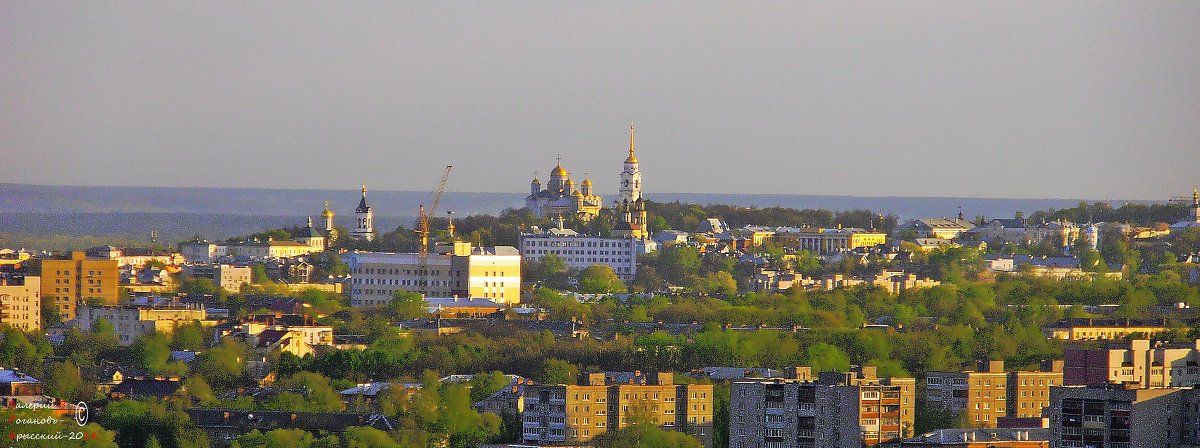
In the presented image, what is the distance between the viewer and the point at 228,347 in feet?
187

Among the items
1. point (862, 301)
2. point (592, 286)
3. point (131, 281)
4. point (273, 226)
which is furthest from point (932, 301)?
point (273, 226)

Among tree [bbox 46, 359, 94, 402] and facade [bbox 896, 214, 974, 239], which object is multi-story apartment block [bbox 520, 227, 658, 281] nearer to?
facade [bbox 896, 214, 974, 239]

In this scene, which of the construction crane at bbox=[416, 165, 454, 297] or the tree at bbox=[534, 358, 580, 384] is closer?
the tree at bbox=[534, 358, 580, 384]

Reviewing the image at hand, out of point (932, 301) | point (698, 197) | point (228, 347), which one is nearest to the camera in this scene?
point (228, 347)

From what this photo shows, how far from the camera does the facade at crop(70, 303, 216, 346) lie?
6294 cm

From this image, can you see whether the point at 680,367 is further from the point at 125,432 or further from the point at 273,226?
the point at 273,226

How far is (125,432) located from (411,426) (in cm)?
350

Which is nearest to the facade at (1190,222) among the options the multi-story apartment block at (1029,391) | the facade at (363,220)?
the facade at (363,220)

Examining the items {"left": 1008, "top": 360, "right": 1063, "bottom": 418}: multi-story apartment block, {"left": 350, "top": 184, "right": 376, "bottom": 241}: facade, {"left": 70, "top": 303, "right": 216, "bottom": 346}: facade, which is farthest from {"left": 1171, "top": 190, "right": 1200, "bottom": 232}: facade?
{"left": 1008, "top": 360, "right": 1063, "bottom": 418}: multi-story apartment block

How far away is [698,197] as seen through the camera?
107 m

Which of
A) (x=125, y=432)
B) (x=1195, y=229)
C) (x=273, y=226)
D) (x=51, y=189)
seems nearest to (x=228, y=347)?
(x=125, y=432)

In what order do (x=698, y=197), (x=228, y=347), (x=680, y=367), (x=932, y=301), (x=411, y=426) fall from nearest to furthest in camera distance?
(x=411, y=426), (x=680, y=367), (x=228, y=347), (x=932, y=301), (x=698, y=197)

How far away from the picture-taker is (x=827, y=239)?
3974 inches

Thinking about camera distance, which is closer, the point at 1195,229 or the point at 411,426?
the point at 411,426
